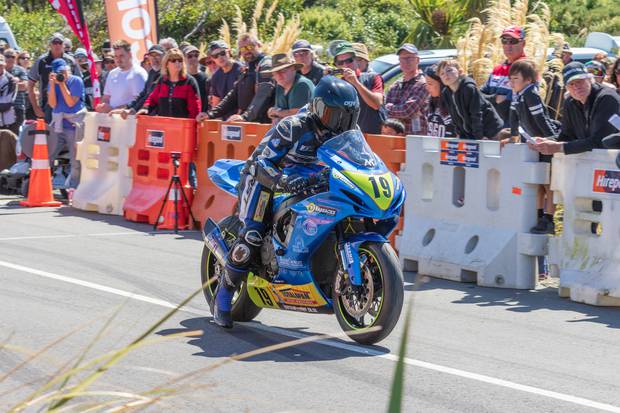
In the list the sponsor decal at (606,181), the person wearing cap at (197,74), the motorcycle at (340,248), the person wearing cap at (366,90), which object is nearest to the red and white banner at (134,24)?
the person wearing cap at (197,74)

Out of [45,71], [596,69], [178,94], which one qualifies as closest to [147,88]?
[178,94]

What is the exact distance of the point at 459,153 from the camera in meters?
10.4

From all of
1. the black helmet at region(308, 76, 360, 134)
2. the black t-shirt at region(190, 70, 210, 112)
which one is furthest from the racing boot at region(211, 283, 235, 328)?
the black t-shirt at region(190, 70, 210, 112)

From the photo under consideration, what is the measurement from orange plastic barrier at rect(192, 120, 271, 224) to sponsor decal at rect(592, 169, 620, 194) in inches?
176

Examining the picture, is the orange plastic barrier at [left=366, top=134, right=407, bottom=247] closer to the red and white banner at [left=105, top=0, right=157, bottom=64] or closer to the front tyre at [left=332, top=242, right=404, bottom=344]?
the front tyre at [left=332, top=242, right=404, bottom=344]

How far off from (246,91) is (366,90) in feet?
7.73

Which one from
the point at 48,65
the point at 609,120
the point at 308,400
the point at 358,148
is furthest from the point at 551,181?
the point at 48,65

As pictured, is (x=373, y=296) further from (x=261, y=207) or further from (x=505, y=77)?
(x=505, y=77)

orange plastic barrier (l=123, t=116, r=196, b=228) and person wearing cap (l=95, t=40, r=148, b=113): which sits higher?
person wearing cap (l=95, t=40, r=148, b=113)

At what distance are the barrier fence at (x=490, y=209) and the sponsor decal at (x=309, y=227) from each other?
2.81m

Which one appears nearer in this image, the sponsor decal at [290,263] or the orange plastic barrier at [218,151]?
the sponsor decal at [290,263]

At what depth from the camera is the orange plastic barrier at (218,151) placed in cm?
1293

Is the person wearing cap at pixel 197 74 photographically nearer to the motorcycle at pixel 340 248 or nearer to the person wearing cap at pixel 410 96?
the person wearing cap at pixel 410 96

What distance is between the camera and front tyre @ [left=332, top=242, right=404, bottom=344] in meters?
6.77
